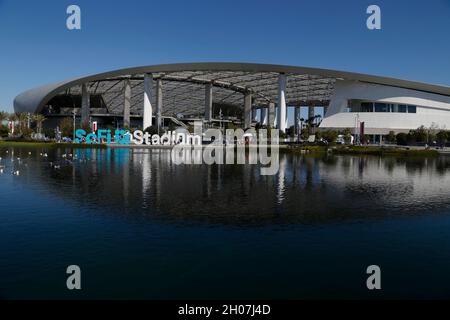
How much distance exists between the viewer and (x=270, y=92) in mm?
101188

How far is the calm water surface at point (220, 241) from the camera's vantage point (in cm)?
984

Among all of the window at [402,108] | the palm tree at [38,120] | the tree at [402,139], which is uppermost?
the window at [402,108]

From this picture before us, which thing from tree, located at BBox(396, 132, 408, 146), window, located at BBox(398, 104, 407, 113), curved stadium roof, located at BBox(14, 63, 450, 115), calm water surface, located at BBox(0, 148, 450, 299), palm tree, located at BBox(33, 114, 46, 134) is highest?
curved stadium roof, located at BBox(14, 63, 450, 115)

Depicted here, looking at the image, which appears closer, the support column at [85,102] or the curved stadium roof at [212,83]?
the curved stadium roof at [212,83]

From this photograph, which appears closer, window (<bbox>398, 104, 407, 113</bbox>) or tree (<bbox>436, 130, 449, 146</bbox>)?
tree (<bbox>436, 130, 449, 146</bbox>)

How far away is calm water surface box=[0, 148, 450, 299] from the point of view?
9844 millimetres

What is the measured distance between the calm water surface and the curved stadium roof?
194 ft

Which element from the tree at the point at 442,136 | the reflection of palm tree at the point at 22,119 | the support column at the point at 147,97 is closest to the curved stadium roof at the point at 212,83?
the support column at the point at 147,97

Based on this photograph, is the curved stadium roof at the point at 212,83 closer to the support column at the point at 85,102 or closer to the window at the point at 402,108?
the support column at the point at 85,102

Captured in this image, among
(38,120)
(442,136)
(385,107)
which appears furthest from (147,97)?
(442,136)

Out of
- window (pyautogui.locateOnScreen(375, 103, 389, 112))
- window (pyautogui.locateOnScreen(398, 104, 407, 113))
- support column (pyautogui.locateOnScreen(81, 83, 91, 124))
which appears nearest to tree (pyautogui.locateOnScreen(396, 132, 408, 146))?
window (pyautogui.locateOnScreen(398, 104, 407, 113))

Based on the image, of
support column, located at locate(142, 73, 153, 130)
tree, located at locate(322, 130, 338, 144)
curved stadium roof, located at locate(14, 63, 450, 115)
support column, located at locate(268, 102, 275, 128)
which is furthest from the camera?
support column, located at locate(268, 102, 275, 128)

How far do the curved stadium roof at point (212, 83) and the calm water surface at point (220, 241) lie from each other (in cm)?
5906

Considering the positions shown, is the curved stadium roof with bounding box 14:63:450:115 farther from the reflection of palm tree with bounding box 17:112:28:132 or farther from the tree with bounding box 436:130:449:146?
the tree with bounding box 436:130:449:146
